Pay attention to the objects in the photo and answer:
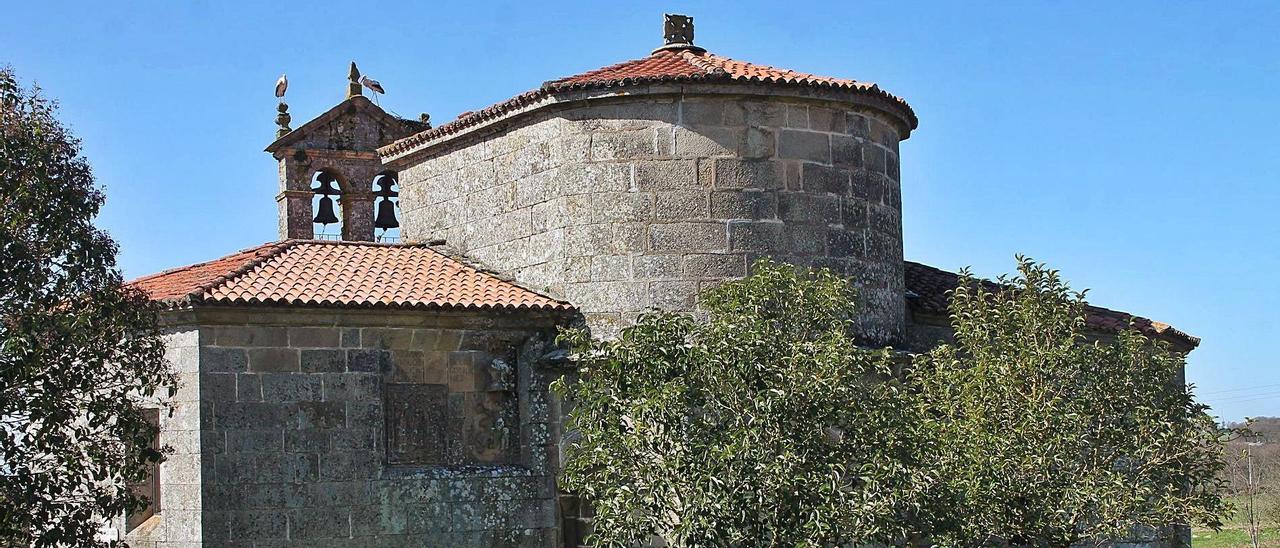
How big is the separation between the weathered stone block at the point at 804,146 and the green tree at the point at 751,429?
3.24m

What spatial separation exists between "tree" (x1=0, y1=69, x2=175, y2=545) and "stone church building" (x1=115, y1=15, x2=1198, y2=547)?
224 cm

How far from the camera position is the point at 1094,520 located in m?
11.4

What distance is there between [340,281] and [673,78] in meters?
3.35

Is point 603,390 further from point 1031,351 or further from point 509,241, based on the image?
point 509,241

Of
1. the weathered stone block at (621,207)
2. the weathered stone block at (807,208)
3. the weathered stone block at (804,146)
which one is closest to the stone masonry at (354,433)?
the weathered stone block at (621,207)

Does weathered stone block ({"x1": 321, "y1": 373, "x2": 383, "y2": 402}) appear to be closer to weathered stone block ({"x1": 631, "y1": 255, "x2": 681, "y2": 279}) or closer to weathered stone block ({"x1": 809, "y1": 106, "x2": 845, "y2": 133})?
weathered stone block ({"x1": 631, "y1": 255, "x2": 681, "y2": 279})

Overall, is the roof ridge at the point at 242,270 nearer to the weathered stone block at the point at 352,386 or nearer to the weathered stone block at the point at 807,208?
the weathered stone block at the point at 352,386

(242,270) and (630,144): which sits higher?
(630,144)

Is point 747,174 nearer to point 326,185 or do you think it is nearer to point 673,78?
point 673,78

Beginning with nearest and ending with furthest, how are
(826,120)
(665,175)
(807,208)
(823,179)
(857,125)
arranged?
1. (665,175)
2. (807,208)
3. (823,179)
4. (826,120)
5. (857,125)

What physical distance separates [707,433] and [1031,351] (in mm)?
2699

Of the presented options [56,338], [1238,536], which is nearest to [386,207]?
[56,338]

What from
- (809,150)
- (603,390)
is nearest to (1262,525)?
(809,150)

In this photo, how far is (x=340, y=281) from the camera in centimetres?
1347
